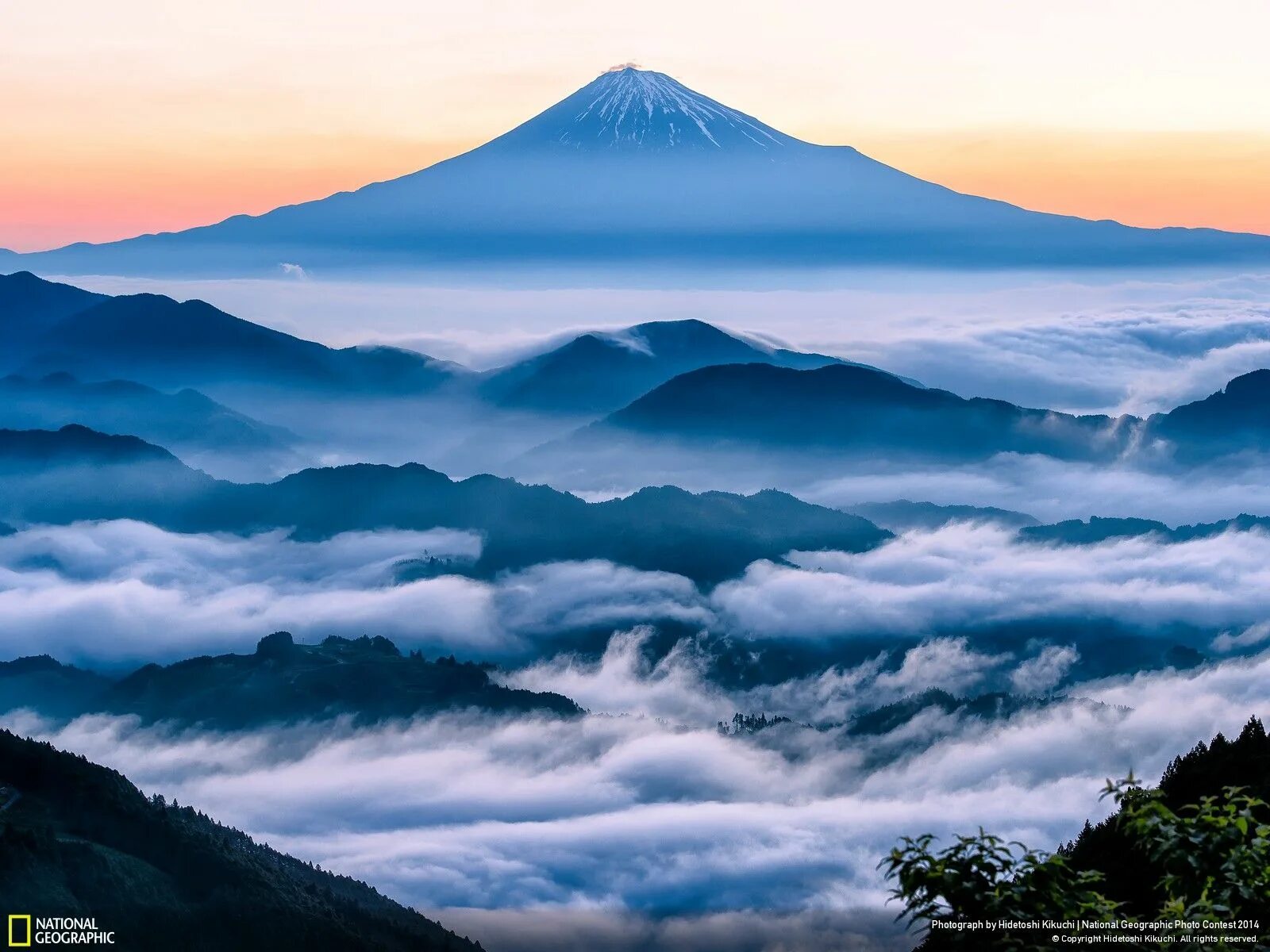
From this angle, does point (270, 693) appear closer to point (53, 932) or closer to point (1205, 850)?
point (53, 932)

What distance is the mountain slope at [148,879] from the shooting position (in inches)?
3423

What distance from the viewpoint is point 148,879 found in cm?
9181

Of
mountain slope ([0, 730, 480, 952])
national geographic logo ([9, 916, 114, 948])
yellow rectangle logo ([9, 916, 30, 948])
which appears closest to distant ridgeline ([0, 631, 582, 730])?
mountain slope ([0, 730, 480, 952])

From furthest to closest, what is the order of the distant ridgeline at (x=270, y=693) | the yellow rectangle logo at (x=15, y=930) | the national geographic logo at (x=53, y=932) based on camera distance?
1. the distant ridgeline at (x=270, y=693)
2. the national geographic logo at (x=53, y=932)
3. the yellow rectangle logo at (x=15, y=930)

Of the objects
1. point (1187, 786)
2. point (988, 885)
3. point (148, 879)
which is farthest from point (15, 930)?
point (988, 885)

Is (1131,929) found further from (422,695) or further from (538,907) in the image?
(422,695)

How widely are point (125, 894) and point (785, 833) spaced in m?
90.5

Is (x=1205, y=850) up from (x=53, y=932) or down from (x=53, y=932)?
up

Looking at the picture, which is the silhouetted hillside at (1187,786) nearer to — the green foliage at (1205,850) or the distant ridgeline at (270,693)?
the green foliage at (1205,850)

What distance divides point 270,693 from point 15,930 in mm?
109823

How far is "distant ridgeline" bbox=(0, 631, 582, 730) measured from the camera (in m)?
186

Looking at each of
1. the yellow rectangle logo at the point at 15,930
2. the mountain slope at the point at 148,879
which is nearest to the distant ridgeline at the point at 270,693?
the mountain slope at the point at 148,879

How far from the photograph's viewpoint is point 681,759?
190 m

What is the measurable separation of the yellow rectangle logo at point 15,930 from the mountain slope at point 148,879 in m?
1.30
